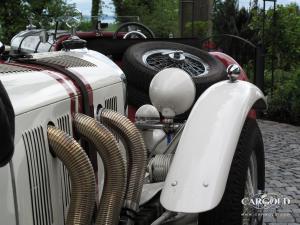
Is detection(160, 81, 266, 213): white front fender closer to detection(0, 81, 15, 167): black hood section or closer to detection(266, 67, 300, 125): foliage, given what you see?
detection(0, 81, 15, 167): black hood section

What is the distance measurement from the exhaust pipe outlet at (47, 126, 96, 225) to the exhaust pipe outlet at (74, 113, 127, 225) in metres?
0.18

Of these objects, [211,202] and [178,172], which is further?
[178,172]

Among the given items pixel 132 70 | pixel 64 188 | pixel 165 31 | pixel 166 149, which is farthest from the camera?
pixel 165 31

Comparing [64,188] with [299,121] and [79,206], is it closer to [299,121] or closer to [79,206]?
[79,206]

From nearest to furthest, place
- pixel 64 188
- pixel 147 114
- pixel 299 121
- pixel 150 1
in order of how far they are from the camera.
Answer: pixel 64 188, pixel 147 114, pixel 299 121, pixel 150 1

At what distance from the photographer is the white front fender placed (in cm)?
215

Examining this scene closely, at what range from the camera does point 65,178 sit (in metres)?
2.18

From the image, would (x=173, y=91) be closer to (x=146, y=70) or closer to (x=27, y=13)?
(x=146, y=70)

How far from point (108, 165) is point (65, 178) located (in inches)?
7.0

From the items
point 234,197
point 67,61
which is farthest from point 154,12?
point 234,197

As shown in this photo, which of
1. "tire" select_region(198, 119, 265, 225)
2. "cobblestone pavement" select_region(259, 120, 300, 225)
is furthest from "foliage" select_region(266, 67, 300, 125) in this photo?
"tire" select_region(198, 119, 265, 225)

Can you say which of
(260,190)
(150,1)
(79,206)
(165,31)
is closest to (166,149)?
(260,190)

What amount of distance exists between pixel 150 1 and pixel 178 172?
2516 cm

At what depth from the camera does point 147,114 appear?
10.9ft
